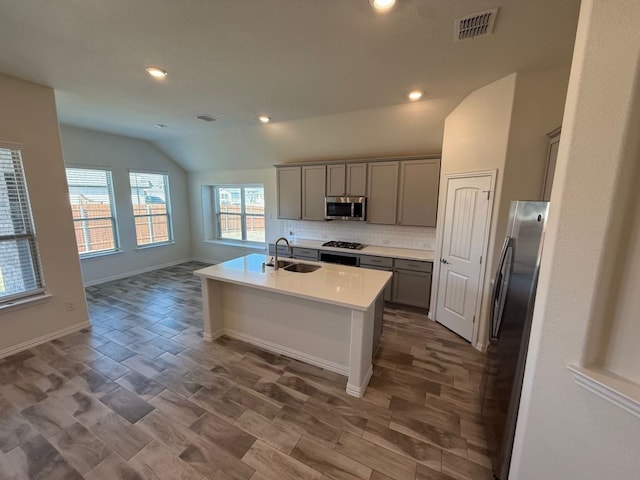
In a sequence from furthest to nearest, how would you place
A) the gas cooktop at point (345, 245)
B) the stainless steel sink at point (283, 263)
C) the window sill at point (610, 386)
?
the gas cooktop at point (345, 245) < the stainless steel sink at point (283, 263) < the window sill at point (610, 386)

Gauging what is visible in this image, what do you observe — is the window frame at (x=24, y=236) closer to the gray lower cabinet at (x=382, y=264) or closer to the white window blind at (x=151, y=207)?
the white window blind at (x=151, y=207)

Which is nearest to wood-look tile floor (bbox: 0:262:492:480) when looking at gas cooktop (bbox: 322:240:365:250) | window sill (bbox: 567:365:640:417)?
window sill (bbox: 567:365:640:417)

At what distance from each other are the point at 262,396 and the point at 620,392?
2.19 m

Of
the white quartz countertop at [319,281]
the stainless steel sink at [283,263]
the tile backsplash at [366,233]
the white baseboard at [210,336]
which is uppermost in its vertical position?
the tile backsplash at [366,233]

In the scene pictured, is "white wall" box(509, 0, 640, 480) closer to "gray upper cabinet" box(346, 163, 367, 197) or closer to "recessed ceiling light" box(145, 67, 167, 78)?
"recessed ceiling light" box(145, 67, 167, 78)

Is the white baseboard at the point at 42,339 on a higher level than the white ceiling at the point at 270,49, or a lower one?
lower

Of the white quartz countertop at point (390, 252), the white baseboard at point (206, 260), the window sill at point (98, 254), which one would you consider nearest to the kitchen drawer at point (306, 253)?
the white quartz countertop at point (390, 252)

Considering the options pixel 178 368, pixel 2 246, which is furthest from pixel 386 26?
pixel 2 246

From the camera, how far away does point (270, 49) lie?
2.04 meters

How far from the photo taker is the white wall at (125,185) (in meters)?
4.62

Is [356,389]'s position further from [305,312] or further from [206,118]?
[206,118]

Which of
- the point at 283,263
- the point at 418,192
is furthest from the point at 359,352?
the point at 418,192

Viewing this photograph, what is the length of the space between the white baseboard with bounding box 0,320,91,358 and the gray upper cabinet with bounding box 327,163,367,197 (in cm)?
397

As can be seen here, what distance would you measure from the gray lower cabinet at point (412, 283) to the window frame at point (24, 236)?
4.46 m
